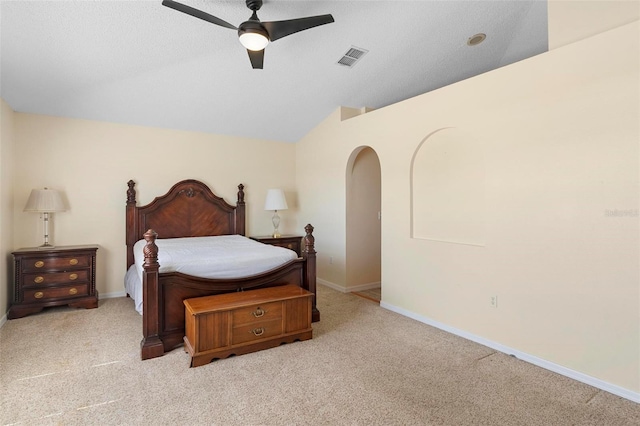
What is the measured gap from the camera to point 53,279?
3904 millimetres

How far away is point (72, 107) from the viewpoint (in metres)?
4.15

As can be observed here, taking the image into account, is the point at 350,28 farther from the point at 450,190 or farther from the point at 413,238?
the point at 413,238

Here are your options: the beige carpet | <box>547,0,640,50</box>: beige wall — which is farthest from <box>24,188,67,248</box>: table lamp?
<box>547,0,640,50</box>: beige wall

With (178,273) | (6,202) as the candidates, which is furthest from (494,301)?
(6,202)

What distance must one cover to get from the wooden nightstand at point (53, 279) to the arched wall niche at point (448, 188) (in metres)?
4.04

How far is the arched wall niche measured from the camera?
3.31m

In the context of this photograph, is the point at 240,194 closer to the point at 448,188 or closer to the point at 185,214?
the point at 185,214

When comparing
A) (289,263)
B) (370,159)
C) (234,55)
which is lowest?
(289,263)

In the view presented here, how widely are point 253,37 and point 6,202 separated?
11.8ft

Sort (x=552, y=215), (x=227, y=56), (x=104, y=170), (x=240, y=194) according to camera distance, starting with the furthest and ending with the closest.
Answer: (x=240, y=194) → (x=104, y=170) → (x=227, y=56) → (x=552, y=215)

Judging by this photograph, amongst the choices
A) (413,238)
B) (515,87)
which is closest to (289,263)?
(413,238)

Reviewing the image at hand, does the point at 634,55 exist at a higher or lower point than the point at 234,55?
lower

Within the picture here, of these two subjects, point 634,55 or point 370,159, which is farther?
point 370,159

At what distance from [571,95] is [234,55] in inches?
121
